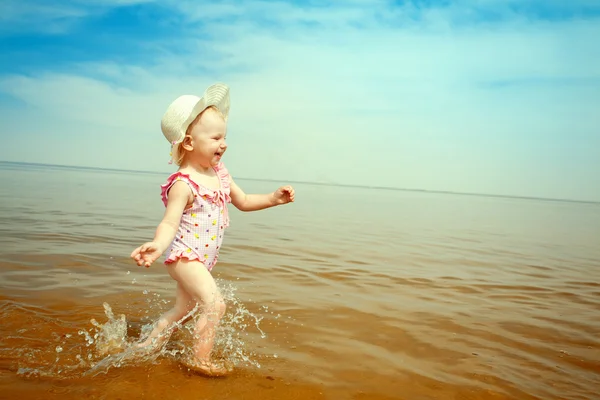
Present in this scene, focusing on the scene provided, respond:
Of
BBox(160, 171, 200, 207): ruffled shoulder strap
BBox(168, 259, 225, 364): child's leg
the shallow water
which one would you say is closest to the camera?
the shallow water

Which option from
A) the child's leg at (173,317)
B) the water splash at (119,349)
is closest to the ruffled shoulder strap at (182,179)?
the child's leg at (173,317)

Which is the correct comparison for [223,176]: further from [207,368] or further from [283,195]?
[207,368]

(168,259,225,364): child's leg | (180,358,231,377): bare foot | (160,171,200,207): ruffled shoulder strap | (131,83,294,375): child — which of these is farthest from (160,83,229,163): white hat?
(180,358,231,377): bare foot

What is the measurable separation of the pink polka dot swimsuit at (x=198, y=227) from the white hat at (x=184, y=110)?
10.8 inches

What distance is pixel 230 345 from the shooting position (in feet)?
10.8

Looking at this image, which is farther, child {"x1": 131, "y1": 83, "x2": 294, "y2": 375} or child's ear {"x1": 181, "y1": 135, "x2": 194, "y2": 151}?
child's ear {"x1": 181, "y1": 135, "x2": 194, "y2": 151}

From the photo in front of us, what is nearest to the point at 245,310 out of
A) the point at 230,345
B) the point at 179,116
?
the point at 230,345

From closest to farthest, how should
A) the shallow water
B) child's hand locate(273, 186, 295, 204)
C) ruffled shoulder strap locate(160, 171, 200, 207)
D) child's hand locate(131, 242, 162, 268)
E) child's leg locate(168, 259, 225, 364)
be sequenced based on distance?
1. child's hand locate(131, 242, 162, 268)
2. the shallow water
3. child's leg locate(168, 259, 225, 364)
4. ruffled shoulder strap locate(160, 171, 200, 207)
5. child's hand locate(273, 186, 295, 204)

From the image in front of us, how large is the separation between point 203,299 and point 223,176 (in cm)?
95

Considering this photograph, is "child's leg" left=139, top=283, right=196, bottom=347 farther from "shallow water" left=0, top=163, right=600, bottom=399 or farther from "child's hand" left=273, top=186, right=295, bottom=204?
"child's hand" left=273, top=186, right=295, bottom=204

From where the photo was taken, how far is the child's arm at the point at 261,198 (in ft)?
11.8

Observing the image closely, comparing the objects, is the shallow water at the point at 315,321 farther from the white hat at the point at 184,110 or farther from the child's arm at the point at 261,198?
the white hat at the point at 184,110

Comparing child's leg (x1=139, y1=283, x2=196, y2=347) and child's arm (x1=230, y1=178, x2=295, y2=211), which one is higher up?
child's arm (x1=230, y1=178, x2=295, y2=211)

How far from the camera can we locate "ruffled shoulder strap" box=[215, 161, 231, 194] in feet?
11.2
